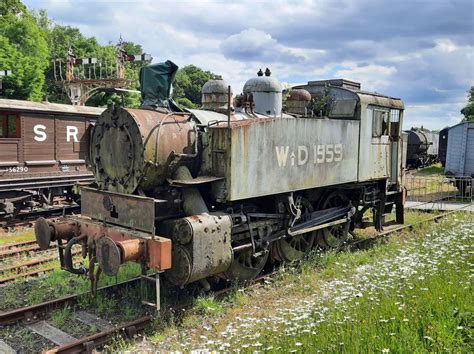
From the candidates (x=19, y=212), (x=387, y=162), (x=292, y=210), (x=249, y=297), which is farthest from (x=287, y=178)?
(x=19, y=212)

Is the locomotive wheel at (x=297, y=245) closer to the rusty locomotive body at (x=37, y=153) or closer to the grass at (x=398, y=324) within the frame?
the grass at (x=398, y=324)

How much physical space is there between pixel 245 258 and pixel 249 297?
0.65 meters

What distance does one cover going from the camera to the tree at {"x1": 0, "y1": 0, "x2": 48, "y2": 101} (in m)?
25.5

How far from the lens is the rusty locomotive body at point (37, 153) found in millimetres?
11609

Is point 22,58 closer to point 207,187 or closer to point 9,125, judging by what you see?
point 9,125

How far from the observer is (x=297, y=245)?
26.4 ft

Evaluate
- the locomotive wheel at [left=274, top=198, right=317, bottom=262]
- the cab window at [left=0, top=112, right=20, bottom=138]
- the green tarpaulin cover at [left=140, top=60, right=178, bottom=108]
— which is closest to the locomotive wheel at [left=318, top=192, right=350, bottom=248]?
the locomotive wheel at [left=274, top=198, right=317, bottom=262]

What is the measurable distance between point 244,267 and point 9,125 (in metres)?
8.32

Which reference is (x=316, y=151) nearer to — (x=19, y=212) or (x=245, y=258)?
(x=245, y=258)

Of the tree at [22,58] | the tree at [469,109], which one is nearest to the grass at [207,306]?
the tree at [22,58]

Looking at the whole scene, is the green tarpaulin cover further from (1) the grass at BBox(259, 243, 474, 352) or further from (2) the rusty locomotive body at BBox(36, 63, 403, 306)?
(1) the grass at BBox(259, 243, 474, 352)

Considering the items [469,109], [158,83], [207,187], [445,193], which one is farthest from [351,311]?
[469,109]

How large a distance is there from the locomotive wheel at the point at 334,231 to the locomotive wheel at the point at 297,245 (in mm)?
308

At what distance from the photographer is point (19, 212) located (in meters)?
11.9
